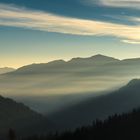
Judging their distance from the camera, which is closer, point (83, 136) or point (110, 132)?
point (110, 132)

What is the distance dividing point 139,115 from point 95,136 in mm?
21223

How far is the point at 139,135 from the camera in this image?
481 ft

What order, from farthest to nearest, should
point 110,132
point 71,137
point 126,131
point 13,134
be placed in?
point 71,137 < point 110,132 < point 126,131 < point 13,134

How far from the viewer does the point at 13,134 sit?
225 feet

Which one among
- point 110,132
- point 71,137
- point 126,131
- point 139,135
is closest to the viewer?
point 139,135

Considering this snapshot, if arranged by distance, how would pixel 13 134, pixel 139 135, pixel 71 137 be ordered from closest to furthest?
1. pixel 13 134
2. pixel 139 135
3. pixel 71 137

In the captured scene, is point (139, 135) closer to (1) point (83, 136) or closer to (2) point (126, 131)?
(2) point (126, 131)

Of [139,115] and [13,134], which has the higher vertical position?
[13,134]

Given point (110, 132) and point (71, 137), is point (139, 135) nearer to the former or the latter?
point (110, 132)

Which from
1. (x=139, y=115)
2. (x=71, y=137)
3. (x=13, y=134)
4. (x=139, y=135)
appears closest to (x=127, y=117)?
(x=139, y=115)

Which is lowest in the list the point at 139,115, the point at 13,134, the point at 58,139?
the point at 58,139

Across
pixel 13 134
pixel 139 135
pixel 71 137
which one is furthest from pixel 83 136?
pixel 13 134

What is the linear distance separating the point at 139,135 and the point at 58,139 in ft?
193

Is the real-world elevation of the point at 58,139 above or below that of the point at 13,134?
below
